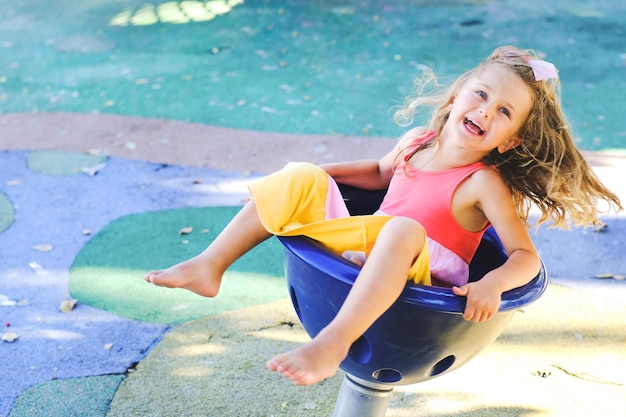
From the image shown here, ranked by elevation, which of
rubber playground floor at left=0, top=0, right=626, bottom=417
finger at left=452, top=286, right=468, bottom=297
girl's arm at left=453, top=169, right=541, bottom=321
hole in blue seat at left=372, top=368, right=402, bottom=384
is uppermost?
finger at left=452, top=286, right=468, bottom=297

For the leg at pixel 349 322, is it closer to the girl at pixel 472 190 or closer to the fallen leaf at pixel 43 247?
the girl at pixel 472 190

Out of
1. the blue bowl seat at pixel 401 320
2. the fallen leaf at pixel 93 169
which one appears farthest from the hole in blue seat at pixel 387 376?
the fallen leaf at pixel 93 169

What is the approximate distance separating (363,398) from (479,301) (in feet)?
1.73

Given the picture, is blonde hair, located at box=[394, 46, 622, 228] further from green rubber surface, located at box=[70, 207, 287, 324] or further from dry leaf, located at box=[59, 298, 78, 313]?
dry leaf, located at box=[59, 298, 78, 313]

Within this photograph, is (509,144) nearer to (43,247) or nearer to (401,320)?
(401,320)

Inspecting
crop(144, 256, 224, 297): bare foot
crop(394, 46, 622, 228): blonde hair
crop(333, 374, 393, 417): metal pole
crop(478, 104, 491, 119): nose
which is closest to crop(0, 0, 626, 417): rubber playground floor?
crop(333, 374, 393, 417): metal pole

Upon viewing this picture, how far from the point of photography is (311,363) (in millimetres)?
1675

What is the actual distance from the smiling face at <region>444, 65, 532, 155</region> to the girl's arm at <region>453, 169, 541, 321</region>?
3.9 inches

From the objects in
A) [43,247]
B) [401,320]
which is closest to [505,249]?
[401,320]

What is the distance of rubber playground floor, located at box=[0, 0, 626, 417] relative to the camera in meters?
2.54

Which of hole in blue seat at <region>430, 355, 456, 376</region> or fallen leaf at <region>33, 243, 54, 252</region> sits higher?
hole in blue seat at <region>430, 355, 456, 376</region>

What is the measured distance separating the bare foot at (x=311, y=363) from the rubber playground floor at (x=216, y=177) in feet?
2.51

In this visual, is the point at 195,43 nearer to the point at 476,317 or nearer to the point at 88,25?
the point at 88,25

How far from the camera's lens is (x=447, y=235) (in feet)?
6.96
